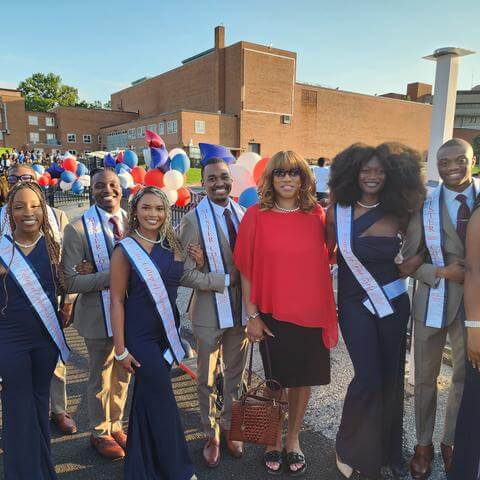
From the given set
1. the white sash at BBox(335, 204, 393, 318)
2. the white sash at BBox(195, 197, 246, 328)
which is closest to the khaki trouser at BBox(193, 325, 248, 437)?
the white sash at BBox(195, 197, 246, 328)

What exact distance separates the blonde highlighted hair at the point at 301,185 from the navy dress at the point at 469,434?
123cm

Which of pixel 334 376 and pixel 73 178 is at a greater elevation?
pixel 73 178

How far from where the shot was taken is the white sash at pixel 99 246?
8.49 feet

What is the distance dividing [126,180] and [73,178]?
4786 mm

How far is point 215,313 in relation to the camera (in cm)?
266

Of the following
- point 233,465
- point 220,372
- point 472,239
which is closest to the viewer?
point 472,239

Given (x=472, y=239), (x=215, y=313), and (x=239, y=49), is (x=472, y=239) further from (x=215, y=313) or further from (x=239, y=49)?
(x=239, y=49)

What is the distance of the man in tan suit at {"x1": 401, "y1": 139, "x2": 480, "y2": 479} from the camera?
2.40m

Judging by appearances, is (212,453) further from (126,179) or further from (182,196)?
(126,179)

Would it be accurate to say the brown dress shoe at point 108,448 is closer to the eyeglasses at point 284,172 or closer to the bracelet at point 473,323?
the eyeglasses at point 284,172

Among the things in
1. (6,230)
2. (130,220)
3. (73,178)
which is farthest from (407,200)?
(73,178)

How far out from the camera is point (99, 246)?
260 centimetres

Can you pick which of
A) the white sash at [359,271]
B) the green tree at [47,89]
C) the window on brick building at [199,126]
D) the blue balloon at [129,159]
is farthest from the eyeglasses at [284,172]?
the green tree at [47,89]

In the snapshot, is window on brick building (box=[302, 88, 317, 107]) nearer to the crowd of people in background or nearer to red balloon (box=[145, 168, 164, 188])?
red balloon (box=[145, 168, 164, 188])
